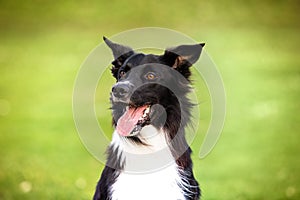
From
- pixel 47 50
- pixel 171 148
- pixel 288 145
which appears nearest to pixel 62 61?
pixel 47 50

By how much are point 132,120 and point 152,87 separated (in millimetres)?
183

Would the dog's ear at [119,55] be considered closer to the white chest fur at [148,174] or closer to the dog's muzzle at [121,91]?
the dog's muzzle at [121,91]

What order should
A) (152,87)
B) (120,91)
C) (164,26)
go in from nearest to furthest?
(120,91) < (152,87) < (164,26)

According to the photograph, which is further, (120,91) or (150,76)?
(150,76)

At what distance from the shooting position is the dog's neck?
9.82 feet

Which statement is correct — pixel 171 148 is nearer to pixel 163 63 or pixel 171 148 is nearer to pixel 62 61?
pixel 163 63

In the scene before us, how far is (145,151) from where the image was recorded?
305 centimetres

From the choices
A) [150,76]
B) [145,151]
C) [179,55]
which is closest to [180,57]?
[179,55]

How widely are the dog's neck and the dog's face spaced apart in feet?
0.15

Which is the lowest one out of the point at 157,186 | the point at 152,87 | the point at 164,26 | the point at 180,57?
the point at 157,186

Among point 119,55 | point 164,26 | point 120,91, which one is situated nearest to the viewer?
point 120,91

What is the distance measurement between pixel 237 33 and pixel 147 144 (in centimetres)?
125

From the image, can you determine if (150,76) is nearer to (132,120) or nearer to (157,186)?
(132,120)

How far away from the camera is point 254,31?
396 cm
